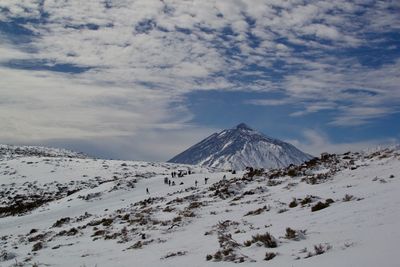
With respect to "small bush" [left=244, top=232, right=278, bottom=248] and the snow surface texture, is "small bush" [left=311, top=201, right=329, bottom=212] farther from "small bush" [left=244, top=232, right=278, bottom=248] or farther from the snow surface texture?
"small bush" [left=244, top=232, right=278, bottom=248]

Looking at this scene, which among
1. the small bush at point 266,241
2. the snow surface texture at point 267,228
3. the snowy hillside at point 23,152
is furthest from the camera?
the snowy hillside at point 23,152

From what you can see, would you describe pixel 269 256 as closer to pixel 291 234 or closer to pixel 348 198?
pixel 291 234

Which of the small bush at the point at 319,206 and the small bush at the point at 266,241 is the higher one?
the small bush at the point at 319,206

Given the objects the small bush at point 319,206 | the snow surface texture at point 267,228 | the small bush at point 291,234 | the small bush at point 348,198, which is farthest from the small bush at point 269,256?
the small bush at point 348,198

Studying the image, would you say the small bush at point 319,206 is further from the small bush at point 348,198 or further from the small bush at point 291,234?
the small bush at point 291,234

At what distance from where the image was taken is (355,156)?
1203 inches

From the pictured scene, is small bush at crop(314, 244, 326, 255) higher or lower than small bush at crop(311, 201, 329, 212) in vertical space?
lower

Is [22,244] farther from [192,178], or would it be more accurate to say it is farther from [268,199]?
[192,178]

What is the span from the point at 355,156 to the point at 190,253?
2152 cm

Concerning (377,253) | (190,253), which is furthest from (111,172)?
(377,253)

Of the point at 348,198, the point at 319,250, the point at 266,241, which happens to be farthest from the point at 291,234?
the point at 348,198

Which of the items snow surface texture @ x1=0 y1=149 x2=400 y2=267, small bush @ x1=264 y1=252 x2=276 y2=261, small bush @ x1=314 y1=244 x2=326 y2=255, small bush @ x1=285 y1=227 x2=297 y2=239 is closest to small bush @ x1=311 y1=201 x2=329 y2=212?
snow surface texture @ x1=0 y1=149 x2=400 y2=267

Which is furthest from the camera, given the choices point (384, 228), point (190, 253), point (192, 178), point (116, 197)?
point (192, 178)

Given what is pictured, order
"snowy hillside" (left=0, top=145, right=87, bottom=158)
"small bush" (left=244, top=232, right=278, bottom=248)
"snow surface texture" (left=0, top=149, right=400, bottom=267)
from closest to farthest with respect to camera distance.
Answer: "snow surface texture" (left=0, top=149, right=400, bottom=267)
"small bush" (left=244, top=232, right=278, bottom=248)
"snowy hillside" (left=0, top=145, right=87, bottom=158)
